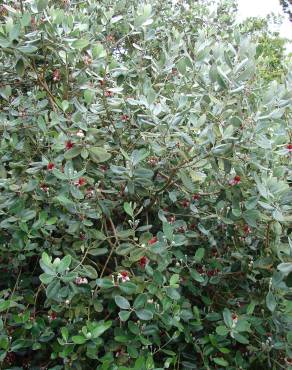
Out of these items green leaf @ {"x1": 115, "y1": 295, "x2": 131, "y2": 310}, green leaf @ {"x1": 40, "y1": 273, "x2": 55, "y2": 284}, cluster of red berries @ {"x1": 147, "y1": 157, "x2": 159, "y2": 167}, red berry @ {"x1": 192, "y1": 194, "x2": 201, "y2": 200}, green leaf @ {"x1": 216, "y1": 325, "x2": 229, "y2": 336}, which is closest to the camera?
green leaf @ {"x1": 40, "y1": 273, "x2": 55, "y2": 284}

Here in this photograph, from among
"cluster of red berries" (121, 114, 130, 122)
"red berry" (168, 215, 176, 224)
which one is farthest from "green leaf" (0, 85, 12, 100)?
"red berry" (168, 215, 176, 224)

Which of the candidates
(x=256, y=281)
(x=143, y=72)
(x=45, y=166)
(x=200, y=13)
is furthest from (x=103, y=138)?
(x=200, y=13)

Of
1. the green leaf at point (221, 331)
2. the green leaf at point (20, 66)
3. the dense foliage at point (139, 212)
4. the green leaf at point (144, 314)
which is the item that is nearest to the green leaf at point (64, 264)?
the dense foliage at point (139, 212)

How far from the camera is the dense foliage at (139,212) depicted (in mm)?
1977

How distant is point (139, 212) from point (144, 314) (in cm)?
39

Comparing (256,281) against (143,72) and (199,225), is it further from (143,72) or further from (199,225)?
(143,72)

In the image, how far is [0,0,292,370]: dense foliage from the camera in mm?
1977

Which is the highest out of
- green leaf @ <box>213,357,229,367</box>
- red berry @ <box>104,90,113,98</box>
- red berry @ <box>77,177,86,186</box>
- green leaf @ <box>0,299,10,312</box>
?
red berry @ <box>104,90,113,98</box>

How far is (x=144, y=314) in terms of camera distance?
1900 mm

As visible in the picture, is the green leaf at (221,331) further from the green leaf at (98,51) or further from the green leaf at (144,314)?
the green leaf at (98,51)

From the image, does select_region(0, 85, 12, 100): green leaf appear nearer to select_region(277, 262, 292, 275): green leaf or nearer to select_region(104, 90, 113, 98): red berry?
select_region(104, 90, 113, 98): red berry

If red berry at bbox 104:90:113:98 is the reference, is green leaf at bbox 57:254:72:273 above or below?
below

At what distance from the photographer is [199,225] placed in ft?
7.38

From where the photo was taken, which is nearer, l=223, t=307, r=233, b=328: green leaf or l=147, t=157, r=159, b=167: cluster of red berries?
l=223, t=307, r=233, b=328: green leaf
